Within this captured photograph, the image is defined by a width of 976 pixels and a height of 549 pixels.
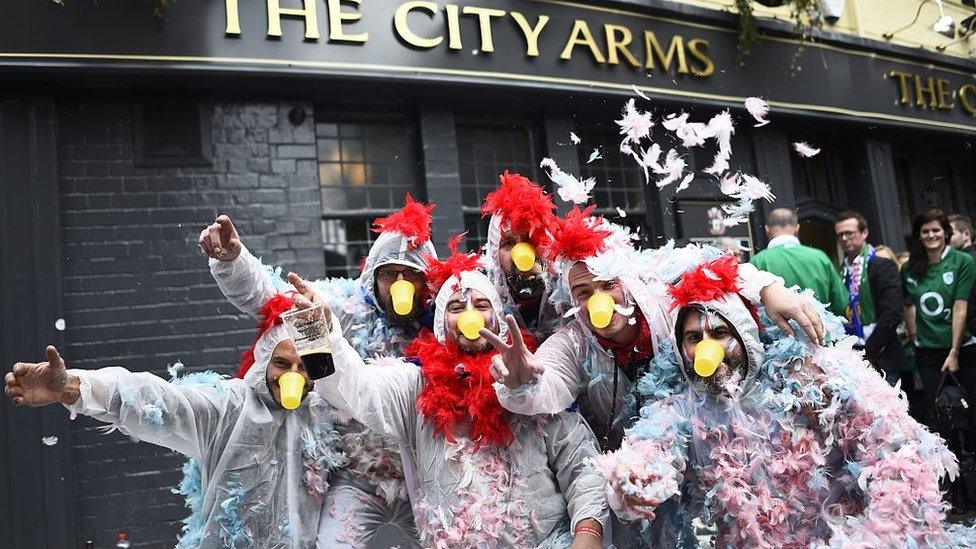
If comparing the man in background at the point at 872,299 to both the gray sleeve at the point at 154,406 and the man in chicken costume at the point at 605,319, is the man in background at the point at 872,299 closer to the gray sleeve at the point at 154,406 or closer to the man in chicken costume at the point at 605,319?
the man in chicken costume at the point at 605,319

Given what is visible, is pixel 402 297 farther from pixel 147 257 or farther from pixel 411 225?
pixel 147 257

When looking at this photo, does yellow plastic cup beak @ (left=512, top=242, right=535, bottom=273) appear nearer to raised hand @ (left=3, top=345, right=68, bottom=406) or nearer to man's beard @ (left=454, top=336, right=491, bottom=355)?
man's beard @ (left=454, top=336, right=491, bottom=355)

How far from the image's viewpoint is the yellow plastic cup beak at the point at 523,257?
3.19 m

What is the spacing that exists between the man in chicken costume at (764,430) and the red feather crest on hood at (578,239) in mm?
331

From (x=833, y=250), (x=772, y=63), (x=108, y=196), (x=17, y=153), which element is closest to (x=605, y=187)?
(x=772, y=63)

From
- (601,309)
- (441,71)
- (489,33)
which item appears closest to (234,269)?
(601,309)

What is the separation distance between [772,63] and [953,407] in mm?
3752

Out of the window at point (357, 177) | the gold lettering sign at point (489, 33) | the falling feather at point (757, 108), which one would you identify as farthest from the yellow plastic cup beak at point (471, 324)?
the gold lettering sign at point (489, 33)

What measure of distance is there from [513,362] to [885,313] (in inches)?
142

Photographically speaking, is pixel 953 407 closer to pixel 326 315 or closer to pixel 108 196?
pixel 326 315

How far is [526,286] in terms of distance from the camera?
127 inches

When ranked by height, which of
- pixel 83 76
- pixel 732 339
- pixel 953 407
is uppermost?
pixel 83 76

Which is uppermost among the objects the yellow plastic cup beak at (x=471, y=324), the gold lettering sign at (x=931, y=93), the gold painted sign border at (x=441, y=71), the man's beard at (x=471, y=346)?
the gold lettering sign at (x=931, y=93)

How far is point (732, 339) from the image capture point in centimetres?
272
